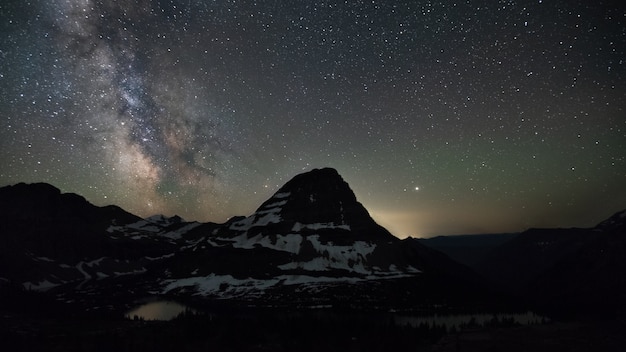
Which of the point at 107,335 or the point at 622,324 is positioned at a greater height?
the point at 107,335

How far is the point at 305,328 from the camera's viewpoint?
Result: 85.8 m

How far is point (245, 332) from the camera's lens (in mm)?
79062

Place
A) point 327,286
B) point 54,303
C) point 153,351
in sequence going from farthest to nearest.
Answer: point 327,286 < point 54,303 < point 153,351

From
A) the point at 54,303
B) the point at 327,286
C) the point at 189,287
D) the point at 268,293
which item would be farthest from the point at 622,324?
the point at 54,303

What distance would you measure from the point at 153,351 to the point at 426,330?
47.7 meters

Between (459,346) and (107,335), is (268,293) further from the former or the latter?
(459,346)

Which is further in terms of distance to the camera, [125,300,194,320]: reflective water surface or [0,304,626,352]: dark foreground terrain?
[125,300,194,320]: reflective water surface

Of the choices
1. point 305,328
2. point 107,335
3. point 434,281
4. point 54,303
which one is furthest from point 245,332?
point 434,281

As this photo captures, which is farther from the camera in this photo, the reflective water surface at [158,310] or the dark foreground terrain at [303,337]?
the reflective water surface at [158,310]

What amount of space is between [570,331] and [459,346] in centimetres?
3266

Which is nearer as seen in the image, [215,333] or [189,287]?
[215,333]

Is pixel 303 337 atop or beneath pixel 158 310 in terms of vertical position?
atop

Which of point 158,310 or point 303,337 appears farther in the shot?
point 158,310

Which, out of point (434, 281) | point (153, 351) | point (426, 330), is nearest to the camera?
point (153, 351)
